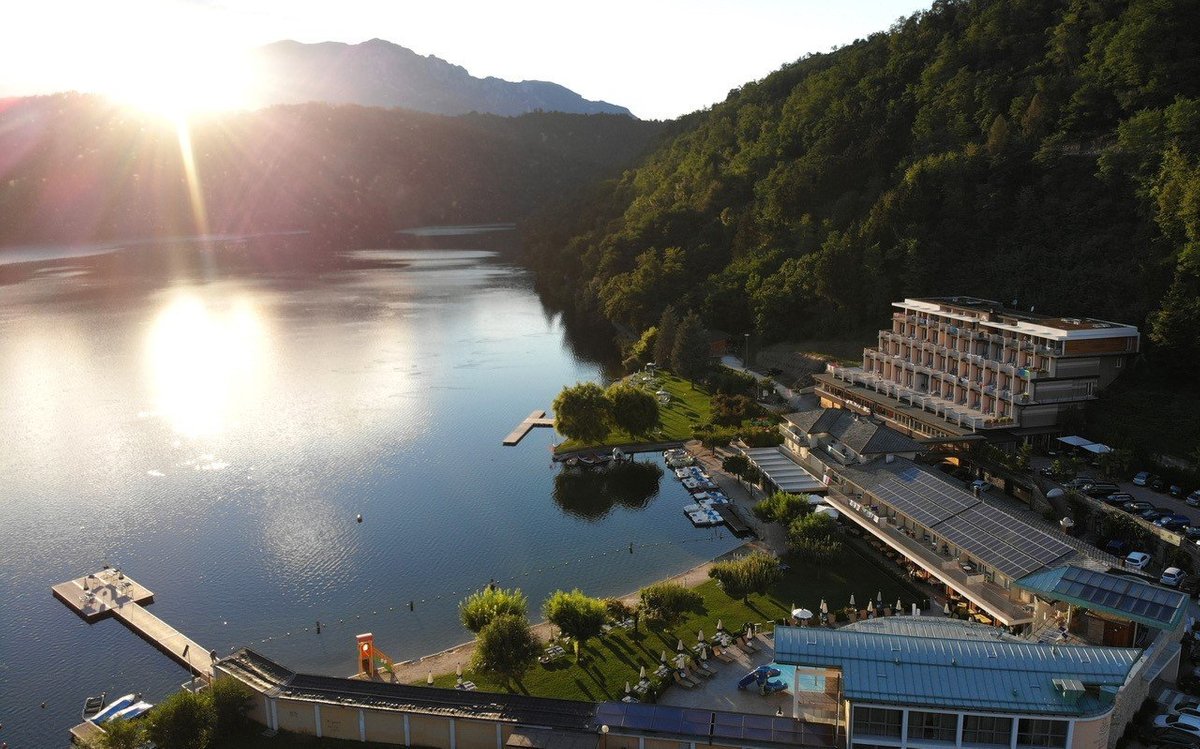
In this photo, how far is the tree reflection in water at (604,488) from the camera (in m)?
34.3

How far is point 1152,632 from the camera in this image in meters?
18.8

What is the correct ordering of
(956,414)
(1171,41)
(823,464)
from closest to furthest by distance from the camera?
(823,464)
(956,414)
(1171,41)

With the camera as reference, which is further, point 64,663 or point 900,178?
point 900,178

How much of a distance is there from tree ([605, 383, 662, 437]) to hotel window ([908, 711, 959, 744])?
24.8 meters

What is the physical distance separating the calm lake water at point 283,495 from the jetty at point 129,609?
0.34 m

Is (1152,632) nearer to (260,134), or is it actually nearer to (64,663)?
(64,663)

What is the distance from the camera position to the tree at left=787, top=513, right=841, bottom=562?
26.2 m

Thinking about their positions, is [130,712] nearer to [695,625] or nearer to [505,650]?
[505,650]

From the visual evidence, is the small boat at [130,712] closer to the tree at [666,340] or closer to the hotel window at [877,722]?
the hotel window at [877,722]

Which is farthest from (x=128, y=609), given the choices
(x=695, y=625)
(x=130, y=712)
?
(x=695, y=625)

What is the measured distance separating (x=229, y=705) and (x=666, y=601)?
10.8m

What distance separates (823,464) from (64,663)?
25.1 meters

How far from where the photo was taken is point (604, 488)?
119 feet

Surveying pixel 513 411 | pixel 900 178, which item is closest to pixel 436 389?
pixel 513 411
